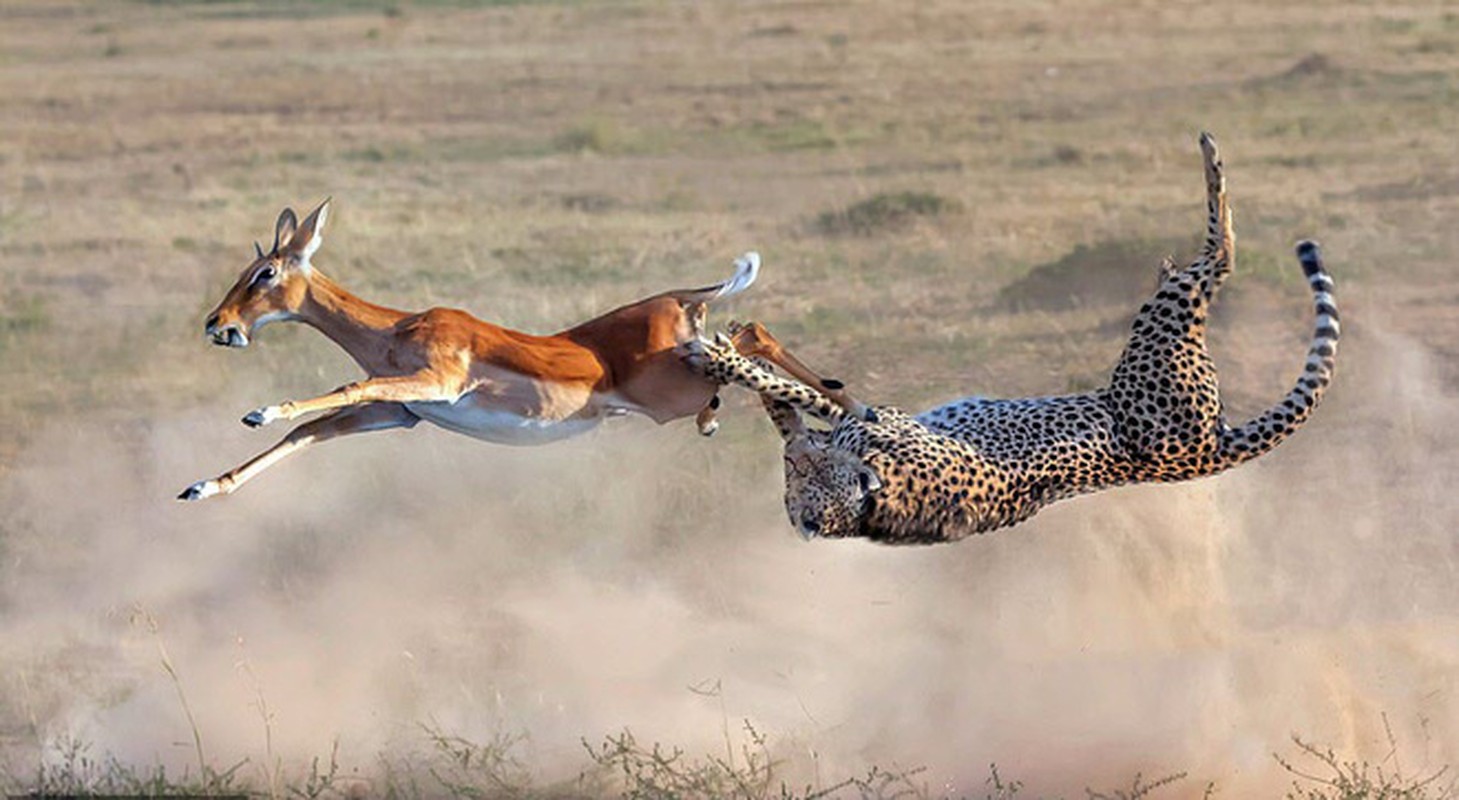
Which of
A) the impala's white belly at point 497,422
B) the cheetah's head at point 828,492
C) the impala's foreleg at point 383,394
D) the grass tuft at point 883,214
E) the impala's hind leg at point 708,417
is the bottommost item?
the grass tuft at point 883,214

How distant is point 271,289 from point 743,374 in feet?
4.48

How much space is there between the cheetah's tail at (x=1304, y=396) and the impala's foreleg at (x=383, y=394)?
236 cm

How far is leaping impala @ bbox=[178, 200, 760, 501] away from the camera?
8.34 metres

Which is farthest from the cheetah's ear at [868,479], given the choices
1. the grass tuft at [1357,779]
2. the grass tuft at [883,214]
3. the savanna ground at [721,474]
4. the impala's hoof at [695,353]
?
the grass tuft at [883,214]

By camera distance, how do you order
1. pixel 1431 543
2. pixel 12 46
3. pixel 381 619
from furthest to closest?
1. pixel 12 46
2. pixel 1431 543
3. pixel 381 619

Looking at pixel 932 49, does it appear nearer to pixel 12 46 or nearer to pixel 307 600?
pixel 12 46

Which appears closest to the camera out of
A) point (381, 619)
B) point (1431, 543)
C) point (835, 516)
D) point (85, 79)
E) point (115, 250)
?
point (835, 516)

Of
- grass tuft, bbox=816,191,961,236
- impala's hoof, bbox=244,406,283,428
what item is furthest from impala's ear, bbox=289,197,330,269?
grass tuft, bbox=816,191,961,236

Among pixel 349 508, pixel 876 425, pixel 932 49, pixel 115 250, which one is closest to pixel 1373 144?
pixel 932 49

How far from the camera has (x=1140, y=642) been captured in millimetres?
11086

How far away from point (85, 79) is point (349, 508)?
689 inches

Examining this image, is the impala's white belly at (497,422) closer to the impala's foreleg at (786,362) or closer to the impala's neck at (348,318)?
the impala's neck at (348,318)

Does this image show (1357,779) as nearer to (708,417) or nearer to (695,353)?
(708,417)

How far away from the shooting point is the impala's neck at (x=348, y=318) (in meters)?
8.47
